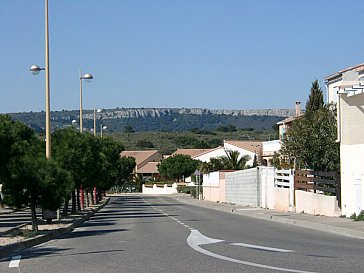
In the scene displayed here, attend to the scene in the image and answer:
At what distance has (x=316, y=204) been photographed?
33.7m

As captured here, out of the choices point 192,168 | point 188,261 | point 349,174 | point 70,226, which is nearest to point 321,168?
point 349,174

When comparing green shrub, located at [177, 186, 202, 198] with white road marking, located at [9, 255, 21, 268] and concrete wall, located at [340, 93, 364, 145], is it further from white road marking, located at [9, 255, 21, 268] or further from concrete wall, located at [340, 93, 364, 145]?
white road marking, located at [9, 255, 21, 268]

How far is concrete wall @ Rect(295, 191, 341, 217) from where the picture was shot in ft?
102

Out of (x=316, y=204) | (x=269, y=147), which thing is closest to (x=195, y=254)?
(x=316, y=204)

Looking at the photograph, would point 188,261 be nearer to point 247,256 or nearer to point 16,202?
point 247,256

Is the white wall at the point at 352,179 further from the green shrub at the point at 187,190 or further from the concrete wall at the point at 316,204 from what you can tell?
the green shrub at the point at 187,190

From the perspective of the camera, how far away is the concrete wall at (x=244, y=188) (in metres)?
49.6

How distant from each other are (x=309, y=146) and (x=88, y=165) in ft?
40.6

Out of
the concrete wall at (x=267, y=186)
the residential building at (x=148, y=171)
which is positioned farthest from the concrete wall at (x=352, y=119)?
the residential building at (x=148, y=171)

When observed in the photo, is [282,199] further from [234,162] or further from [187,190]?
[187,190]

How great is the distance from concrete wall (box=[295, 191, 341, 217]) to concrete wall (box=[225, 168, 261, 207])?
11630 mm

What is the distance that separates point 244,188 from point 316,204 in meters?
21.1

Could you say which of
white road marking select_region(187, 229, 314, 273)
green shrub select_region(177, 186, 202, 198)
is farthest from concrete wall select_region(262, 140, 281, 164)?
white road marking select_region(187, 229, 314, 273)

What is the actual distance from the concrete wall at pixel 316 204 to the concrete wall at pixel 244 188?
11.6 metres
